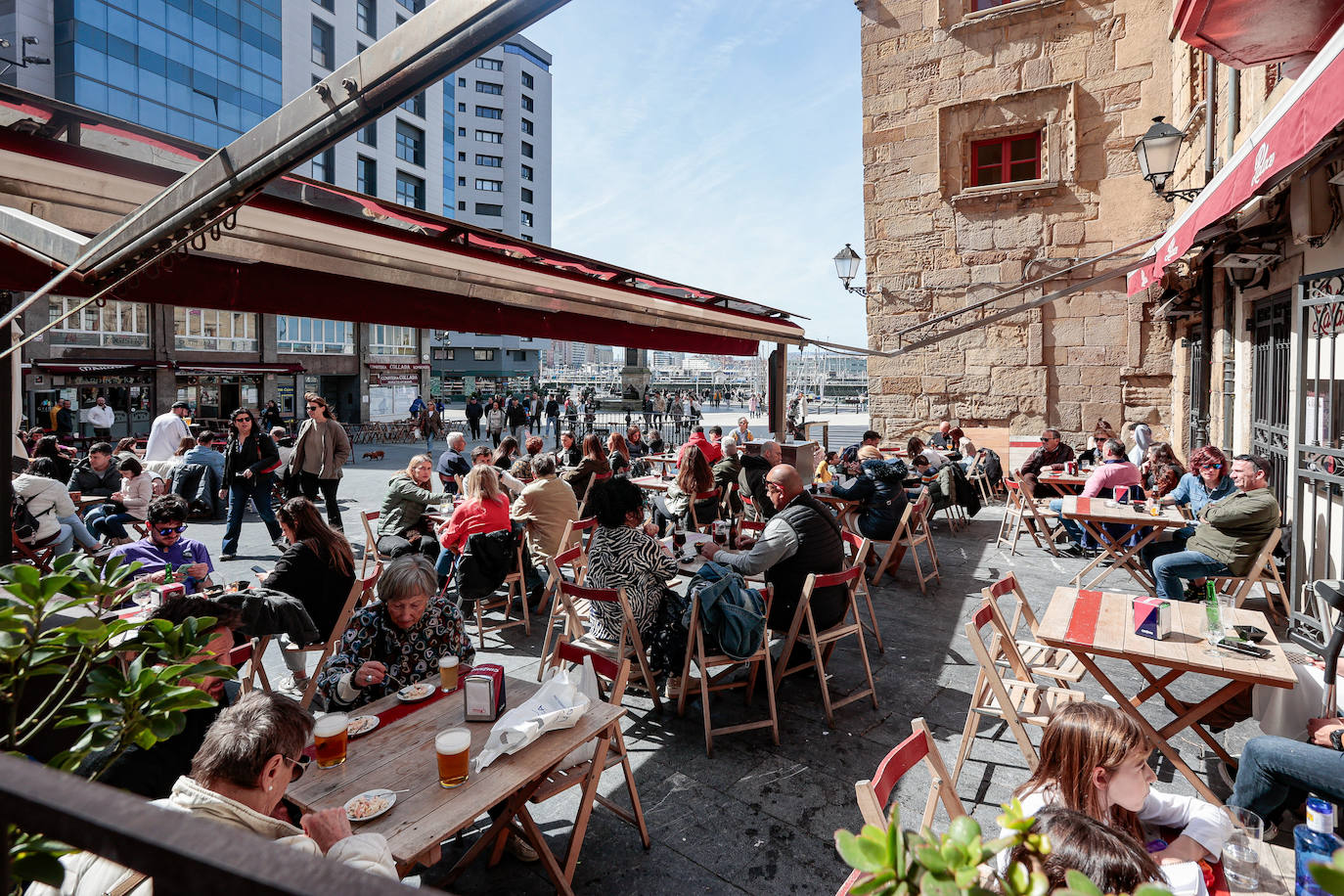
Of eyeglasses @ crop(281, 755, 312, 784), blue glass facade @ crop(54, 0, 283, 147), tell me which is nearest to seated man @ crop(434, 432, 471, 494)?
eyeglasses @ crop(281, 755, 312, 784)

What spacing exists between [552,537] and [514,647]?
116 cm

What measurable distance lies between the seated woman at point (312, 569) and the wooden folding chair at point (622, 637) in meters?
1.41

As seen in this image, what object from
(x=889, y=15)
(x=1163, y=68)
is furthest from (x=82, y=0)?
(x=1163, y=68)

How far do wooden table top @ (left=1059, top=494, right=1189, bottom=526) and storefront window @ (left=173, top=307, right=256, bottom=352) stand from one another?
24.5m

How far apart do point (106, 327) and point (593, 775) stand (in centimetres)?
2603

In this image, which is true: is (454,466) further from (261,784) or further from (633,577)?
(261,784)

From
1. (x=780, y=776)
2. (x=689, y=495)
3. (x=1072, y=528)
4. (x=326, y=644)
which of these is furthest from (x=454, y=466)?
(x=1072, y=528)

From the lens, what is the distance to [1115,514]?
6156 millimetres

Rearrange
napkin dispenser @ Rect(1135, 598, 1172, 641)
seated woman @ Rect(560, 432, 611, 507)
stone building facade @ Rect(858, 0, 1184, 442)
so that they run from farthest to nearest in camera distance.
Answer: stone building facade @ Rect(858, 0, 1184, 442) → seated woman @ Rect(560, 432, 611, 507) → napkin dispenser @ Rect(1135, 598, 1172, 641)

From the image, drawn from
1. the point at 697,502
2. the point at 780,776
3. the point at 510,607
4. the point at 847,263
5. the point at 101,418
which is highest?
the point at 847,263

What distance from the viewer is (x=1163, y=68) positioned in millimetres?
10430

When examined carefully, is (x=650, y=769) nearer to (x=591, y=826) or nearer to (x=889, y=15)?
(x=591, y=826)

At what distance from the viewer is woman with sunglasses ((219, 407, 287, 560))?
7805mm

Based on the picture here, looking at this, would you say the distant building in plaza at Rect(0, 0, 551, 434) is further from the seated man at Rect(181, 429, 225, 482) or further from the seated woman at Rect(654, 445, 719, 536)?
the seated woman at Rect(654, 445, 719, 536)
